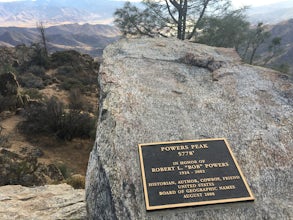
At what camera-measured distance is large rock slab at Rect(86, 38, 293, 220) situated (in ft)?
9.64

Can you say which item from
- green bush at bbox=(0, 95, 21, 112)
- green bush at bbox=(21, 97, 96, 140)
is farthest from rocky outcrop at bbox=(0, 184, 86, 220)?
green bush at bbox=(0, 95, 21, 112)

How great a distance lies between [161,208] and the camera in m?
2.79

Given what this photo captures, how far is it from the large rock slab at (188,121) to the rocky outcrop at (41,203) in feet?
3.00

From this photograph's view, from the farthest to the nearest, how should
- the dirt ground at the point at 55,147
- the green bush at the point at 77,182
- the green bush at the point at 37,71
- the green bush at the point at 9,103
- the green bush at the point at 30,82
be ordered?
the green bush at the point at 37,71
the green bush at the point at 30,82
the green bush at the point at 9,103
the dirt ground at the point at 55,147
the green bush at the point at 77,182

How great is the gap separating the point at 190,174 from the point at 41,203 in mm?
2327

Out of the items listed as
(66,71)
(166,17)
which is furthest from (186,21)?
(66,71)

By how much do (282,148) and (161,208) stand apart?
169cm

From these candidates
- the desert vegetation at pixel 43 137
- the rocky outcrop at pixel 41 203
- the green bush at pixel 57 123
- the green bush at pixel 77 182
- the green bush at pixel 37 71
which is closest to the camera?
the rocky outcrop at pixel 41 203

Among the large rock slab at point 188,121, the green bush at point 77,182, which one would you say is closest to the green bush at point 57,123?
the green bush at point 77,182

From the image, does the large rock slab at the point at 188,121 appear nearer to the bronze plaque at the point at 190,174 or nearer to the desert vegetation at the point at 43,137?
the bronze plaque at the point at 190,174

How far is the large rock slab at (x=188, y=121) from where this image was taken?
9.64 ft

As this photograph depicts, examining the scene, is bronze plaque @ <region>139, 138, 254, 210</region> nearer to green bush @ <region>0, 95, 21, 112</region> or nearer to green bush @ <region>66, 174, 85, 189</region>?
green bush @ <region>66, 174, 85, 189</region>

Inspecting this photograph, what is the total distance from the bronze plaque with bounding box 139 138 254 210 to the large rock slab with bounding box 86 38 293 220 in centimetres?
8

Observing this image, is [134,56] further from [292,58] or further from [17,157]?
[292,58]
